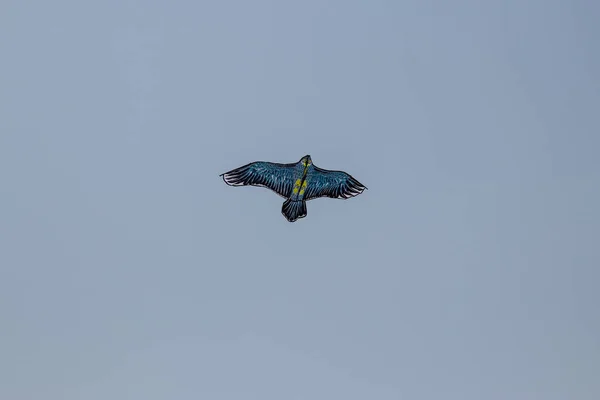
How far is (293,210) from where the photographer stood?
88.2 meters

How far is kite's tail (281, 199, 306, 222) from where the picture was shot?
88.0 m

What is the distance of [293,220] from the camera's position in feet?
289

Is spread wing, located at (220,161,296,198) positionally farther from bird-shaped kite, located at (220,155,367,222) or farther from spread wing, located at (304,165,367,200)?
spread wing, located at (304,165,367,200)

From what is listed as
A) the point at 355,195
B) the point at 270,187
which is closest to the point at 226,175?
the point at 270,187

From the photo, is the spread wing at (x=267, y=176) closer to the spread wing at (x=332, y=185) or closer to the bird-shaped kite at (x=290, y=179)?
the bird-shaped kite at (x=290, y=179)

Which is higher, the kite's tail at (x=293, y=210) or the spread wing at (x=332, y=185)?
the spread wing at (x=332, y=185)

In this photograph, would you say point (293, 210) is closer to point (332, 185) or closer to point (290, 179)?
point (290, 179)

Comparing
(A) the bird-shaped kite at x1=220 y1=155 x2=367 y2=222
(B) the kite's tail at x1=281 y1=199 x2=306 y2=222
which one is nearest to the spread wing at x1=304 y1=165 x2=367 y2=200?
(A) the bird-shaped kite at x1=220 y1=155 x2=367 y2=222

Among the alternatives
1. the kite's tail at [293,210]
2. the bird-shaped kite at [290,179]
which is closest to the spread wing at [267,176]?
the bird-shaped kite at [290,179]

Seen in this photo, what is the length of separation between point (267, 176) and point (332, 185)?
4721 mm

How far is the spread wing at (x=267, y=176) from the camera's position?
3460 inches

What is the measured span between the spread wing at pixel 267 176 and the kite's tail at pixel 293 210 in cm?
72

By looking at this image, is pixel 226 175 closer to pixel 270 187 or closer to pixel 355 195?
pixel 270 187

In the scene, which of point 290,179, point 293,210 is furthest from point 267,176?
point 293,210
